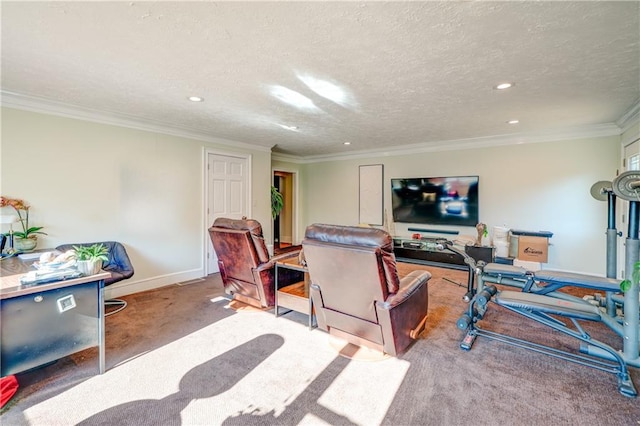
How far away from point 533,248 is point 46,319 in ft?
19.6

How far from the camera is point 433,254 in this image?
5.48 meters

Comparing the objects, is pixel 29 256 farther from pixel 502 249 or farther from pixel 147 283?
pixel 502 249

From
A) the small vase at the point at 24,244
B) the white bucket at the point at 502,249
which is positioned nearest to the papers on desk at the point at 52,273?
the small vase at the point at 24,244

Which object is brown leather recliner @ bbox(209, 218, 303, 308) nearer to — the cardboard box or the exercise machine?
the exercise machine

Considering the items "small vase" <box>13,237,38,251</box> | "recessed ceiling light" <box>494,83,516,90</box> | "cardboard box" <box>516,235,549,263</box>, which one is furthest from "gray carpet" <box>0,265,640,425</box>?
"recessed ceiling light" <box>494,83,516,90</box>

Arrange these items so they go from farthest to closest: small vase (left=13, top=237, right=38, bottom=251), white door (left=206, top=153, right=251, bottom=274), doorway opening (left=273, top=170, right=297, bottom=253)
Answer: doorway opening (left=273, top=170, right=297, bottom=253) → white door (left=206, top=153, right=251, bottom=274) → small vase (left=13, top=237, right=38, bottom=251)

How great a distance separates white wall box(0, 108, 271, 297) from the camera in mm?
3229

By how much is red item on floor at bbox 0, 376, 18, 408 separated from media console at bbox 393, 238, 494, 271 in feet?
15.8

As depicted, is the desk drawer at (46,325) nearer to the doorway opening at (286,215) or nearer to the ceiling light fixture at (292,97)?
the ceiling light fixture at (292,97)

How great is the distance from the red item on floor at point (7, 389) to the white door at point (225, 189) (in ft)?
9.87

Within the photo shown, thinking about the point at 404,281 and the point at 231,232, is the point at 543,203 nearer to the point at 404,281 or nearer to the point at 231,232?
the point at 404,281

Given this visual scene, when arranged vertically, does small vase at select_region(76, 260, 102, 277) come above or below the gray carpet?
above

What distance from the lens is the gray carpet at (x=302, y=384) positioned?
1.73m

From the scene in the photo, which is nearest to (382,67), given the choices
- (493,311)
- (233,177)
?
(493,311)
